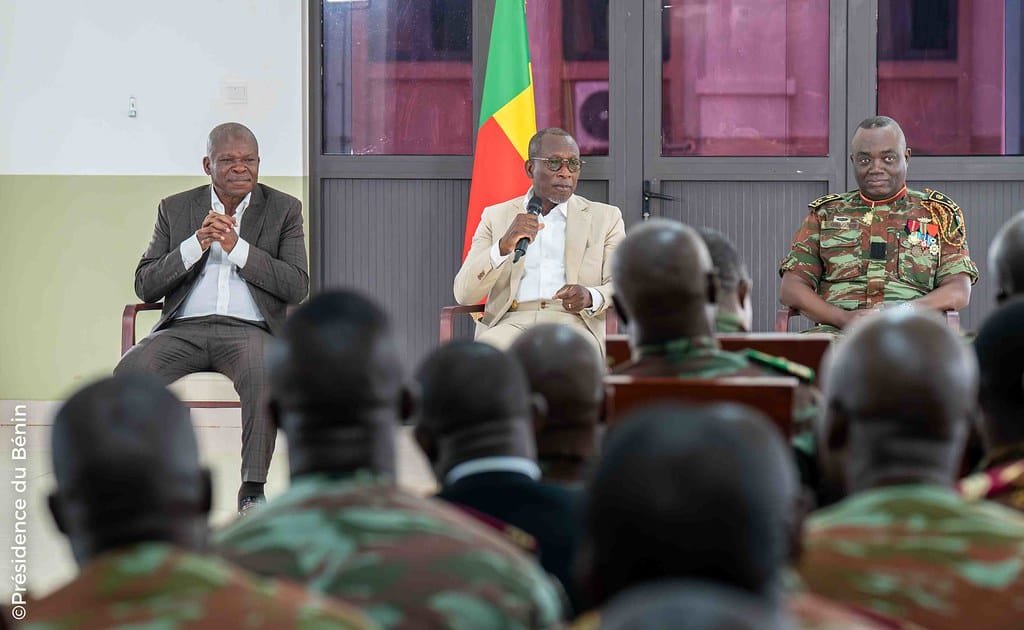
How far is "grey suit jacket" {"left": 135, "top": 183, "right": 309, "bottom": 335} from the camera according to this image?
4.75 meters

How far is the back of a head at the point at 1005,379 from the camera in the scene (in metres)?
2.08

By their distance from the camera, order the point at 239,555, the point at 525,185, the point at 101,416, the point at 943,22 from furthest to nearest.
→ the point at 943,22, the point at 525,185, the point at 239,555, the point at 101,416

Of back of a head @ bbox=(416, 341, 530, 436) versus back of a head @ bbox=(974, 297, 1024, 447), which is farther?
back of a head @ bbox=(974, 297, 1024, 447)

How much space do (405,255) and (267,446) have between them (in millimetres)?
2093

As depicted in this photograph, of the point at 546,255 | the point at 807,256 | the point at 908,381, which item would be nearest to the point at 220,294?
the point at 546,255

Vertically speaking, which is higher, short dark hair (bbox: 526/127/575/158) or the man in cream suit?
short dark hair (bbox: 526/127/575/158)

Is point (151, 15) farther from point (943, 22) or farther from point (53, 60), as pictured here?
point (943, 22)

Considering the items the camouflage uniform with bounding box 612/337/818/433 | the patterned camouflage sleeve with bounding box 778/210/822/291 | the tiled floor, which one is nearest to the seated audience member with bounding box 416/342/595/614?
the camouflage uniform with bounding box 612/337/818/433

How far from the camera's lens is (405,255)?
252 inches

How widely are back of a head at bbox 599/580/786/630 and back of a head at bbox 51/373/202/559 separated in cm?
61

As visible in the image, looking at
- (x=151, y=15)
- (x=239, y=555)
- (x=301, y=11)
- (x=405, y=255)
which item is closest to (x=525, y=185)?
(x=405, y=255)

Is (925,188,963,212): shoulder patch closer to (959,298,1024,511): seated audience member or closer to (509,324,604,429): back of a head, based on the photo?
(959,298,1024,511): seated audience member

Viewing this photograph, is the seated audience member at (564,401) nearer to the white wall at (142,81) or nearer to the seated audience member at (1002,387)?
the seated audience member at (1002,387)

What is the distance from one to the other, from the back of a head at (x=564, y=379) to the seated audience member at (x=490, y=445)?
0.31 meters
